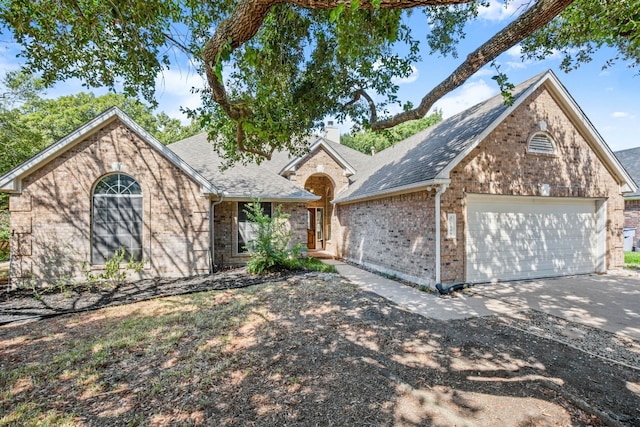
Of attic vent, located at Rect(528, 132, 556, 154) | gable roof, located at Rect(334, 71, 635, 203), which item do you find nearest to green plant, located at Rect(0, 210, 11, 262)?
gable roof, located at Rect(334, 71, 635, 203)

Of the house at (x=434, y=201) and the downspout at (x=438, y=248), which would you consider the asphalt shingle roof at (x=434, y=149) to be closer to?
the house at (x=434, y=201)

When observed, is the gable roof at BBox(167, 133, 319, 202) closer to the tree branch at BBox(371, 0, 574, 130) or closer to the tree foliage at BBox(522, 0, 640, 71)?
the tree branch at BBox(371, 0, 574, 130)

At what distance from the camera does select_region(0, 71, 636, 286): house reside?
862 cm

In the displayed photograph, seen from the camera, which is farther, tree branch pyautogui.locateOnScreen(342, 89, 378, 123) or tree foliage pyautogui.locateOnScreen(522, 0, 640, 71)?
tree branch pyautogui.locateOnScreen(342, 89, 378, 123)

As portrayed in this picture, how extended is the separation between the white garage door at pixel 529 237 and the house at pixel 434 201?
0.13 feet

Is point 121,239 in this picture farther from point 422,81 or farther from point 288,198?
point 422,81

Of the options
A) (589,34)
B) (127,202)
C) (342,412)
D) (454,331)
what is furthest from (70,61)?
(589,34)

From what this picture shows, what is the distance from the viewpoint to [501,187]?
29.1 ft

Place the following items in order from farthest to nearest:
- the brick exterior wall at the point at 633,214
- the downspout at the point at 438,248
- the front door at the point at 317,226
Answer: the front door at the point at 317,226 < the brick exterior wall at the point at 633,214 < the downspout at the point at 438,248

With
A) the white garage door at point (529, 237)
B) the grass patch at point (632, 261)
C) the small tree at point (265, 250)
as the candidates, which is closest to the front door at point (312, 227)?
the small tree at point (265, 250)

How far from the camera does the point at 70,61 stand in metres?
7.07

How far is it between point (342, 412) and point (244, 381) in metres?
1.33

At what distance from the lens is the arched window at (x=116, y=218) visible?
31.2 feet

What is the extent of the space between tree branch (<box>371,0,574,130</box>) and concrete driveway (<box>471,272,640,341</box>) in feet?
17.0
